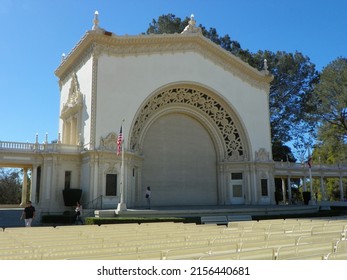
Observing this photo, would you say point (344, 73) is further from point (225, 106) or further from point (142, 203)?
point (142, 203)

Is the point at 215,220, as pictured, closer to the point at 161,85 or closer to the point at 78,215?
the point at 78,215

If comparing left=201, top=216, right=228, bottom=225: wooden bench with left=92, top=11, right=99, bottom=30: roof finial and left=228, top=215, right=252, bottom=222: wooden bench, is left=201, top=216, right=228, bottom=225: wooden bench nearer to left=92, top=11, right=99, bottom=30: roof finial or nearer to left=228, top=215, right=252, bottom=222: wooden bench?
left=228, top=215, right=252, bottom=222: wooden bench

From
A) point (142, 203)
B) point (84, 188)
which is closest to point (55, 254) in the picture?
point (84, 188)

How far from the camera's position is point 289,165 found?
4234 centimetres

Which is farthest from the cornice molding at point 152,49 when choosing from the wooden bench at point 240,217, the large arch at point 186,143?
the wooden bench at point 240,217

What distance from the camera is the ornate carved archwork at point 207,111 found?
33312 mm

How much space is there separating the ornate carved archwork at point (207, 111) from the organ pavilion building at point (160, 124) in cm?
11

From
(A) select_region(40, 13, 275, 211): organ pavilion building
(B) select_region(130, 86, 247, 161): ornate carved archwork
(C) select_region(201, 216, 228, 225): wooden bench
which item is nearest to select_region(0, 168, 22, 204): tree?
(A) select_region(40, 13, 275, 211): organ pavilion building

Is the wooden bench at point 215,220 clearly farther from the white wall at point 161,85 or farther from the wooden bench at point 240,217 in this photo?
the white wall at point 161,85

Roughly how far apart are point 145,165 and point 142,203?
145 inches

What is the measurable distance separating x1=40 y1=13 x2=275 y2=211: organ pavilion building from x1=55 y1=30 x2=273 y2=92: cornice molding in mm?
90

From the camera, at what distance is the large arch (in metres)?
33.8

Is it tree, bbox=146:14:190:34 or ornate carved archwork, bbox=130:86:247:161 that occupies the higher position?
tree, bbox=146:14:190:34

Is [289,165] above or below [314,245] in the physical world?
above
